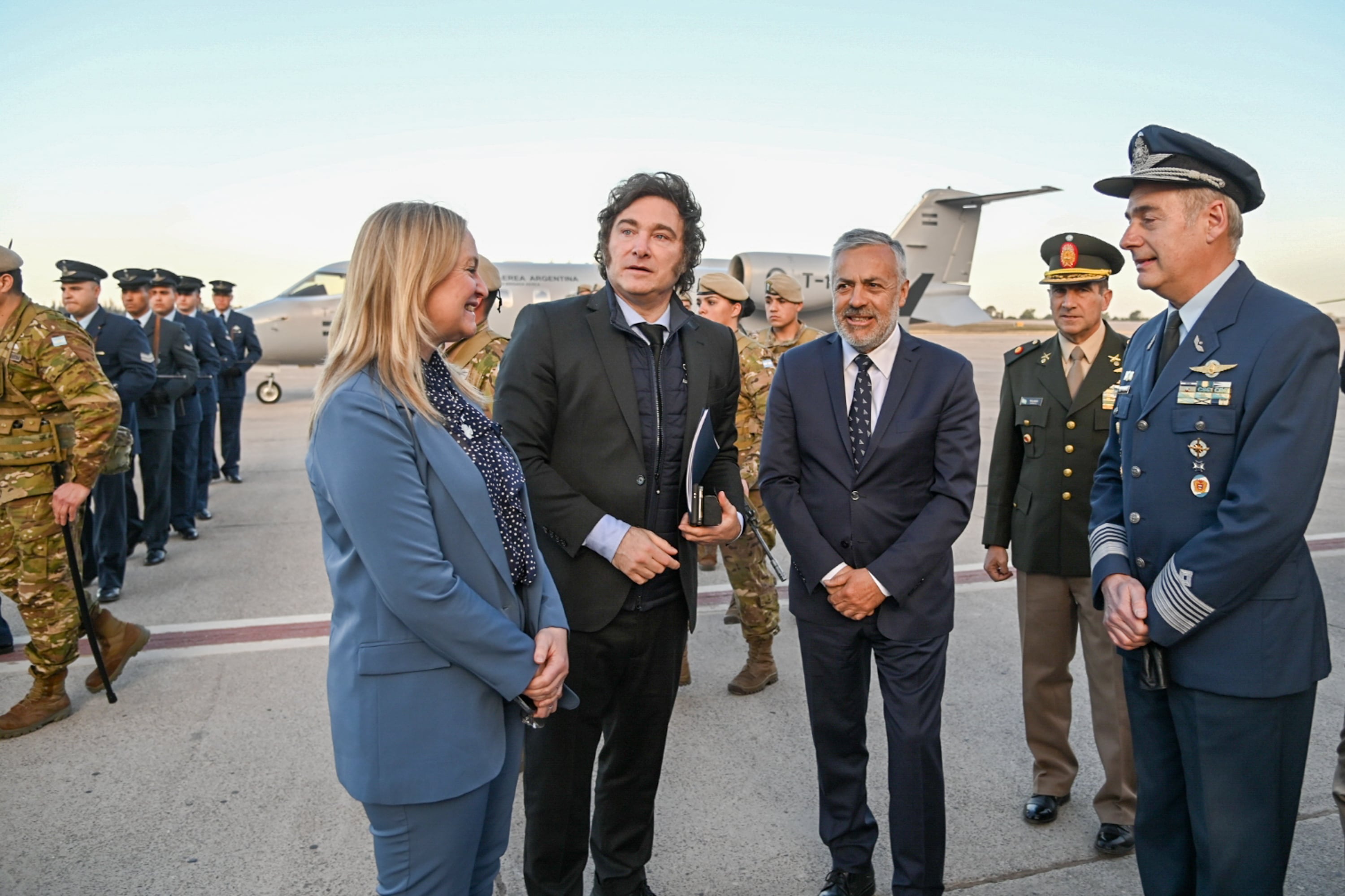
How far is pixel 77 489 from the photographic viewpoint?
384cm

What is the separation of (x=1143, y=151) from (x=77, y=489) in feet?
14.1

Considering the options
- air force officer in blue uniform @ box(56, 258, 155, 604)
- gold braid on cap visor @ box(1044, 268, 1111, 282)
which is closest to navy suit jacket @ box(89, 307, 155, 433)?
air force officer in blue uniform @ box(56, 258, 155, 604)

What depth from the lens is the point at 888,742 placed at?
2.63m

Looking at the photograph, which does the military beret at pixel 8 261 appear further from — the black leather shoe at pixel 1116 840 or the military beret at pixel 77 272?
the black leather shoe at pixel 1116 840

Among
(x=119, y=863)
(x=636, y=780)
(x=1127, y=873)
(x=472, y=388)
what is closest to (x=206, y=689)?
(x=119, y=863)

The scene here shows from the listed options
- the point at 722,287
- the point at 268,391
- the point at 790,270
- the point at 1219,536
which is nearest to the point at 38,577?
the point at 722,287

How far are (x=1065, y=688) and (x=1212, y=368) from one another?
164 centimetres

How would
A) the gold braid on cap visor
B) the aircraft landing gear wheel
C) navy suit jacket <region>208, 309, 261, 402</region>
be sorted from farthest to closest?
the aircraft landing gear wheel, navy suit jacket <region>208, 309, 261, 402</region>, the gold braid on cap visor

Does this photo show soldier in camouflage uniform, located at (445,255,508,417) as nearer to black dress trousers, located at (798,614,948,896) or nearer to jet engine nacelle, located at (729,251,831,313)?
black dress trousers, located at (798,614,948,896)

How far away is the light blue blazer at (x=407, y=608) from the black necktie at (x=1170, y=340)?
1.77 m

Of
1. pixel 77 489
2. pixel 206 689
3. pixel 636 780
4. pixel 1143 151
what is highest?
pixel 1143 151

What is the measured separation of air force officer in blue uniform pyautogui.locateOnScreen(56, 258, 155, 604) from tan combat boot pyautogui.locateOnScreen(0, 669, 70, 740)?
177 cm

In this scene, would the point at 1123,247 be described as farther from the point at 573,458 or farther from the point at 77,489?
the point at 77,489

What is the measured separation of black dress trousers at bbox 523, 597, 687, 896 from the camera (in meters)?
2.44
